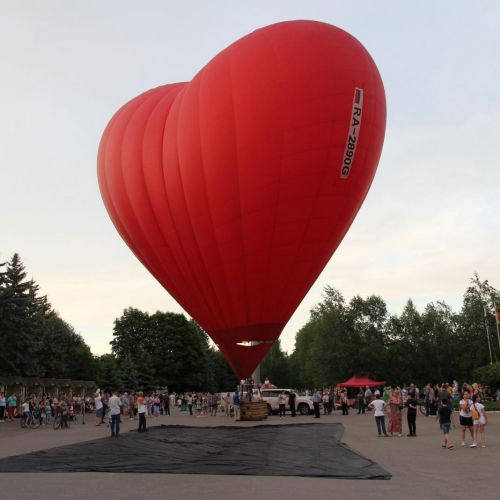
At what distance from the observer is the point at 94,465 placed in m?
12.5

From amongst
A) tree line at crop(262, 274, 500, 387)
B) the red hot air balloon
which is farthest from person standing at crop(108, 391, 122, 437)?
tree line at crop(262, 274, 500, 387)

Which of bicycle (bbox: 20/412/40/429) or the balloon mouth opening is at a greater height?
the balloon mouth opening

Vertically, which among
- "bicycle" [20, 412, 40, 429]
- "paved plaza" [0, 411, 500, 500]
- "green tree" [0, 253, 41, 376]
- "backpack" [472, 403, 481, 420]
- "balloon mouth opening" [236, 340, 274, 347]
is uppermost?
"green tree" [0, 253, 41, 376]

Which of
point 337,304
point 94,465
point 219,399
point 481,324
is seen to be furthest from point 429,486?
point 481,324

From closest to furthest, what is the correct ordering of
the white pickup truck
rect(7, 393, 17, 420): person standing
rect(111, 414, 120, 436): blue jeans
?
1. rect(111, 414, 120, 436): blue jeans
2. rect(7, 393, 17, 420): person standing
3. the white pickup truck

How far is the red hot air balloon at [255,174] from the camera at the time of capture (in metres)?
18.8

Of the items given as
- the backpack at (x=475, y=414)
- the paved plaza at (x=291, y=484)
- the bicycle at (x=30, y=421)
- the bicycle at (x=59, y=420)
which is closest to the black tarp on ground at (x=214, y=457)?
the paved plaza at (x=291, y=484)

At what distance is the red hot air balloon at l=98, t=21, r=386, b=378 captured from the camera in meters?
18.8

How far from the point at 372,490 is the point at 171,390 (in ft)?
247

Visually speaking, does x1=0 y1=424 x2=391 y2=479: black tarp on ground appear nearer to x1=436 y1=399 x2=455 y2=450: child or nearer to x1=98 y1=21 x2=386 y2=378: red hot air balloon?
x1=436 y1=399 x2=455 y2=450: child

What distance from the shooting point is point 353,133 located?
1934 centimetres

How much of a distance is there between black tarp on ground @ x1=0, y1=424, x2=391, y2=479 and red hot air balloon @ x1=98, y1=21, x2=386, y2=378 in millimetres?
4087

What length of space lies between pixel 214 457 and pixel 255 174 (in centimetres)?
857

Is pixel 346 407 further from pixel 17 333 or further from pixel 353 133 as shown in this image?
pixel 17 333
